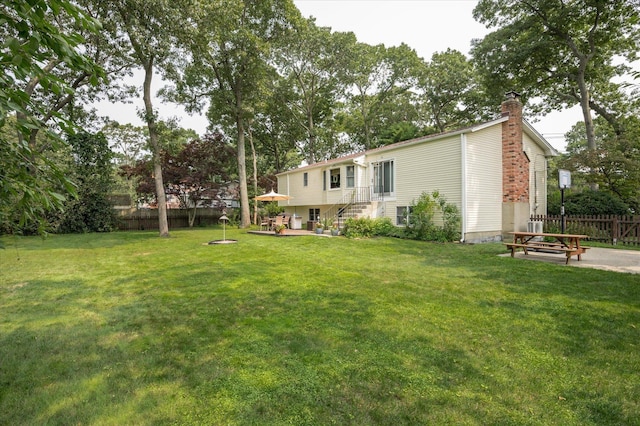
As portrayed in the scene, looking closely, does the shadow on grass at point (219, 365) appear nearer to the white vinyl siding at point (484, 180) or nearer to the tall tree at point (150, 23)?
the white vinyl siding at point (484, 180)

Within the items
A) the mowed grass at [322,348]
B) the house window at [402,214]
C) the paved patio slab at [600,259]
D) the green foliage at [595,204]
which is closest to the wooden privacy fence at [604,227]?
the green foliage at [595,204]

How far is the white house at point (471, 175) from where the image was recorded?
12594 millimetres

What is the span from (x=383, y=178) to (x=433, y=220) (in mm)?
3865

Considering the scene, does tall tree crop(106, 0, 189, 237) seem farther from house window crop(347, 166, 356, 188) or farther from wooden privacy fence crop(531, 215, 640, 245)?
wooden privacy fence crop(531, 215, 640, 245)

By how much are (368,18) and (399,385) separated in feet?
41.0

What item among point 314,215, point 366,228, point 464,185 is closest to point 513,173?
point 464,185

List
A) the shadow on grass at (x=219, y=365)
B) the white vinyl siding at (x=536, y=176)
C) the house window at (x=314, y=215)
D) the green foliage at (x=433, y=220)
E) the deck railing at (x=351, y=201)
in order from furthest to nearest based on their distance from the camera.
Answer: the house window at (x=314, y=215) < the deck railing at (x=351, y=201) < the white vinyl siding at (x=536, y=176) < the green foliage at (x=433, y=220) < the shadow on grass at (x=219, y=365)

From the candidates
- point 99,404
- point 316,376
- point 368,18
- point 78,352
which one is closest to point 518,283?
point 316,376

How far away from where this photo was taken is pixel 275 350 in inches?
132

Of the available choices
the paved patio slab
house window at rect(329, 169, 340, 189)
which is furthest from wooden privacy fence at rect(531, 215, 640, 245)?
house window at rect(329, 169, 340, 189)

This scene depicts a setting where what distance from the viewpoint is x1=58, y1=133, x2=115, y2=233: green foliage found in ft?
59.7

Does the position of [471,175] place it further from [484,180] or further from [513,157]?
[513,157]

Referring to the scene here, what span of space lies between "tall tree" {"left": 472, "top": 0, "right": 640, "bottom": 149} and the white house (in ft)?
24.5

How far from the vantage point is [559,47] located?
1961 cm
